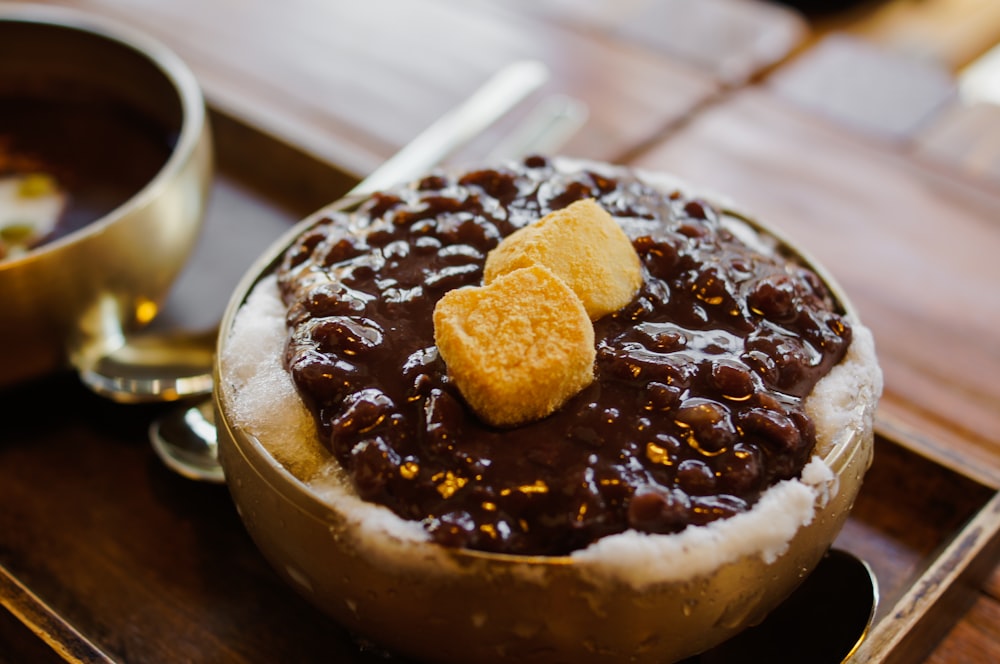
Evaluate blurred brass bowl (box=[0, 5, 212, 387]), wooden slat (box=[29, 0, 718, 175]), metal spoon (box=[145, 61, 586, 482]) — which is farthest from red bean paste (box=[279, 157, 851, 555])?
wooden slat (box=[29, 0, 718, 175])

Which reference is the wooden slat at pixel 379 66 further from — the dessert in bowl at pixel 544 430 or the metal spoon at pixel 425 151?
the dessert in bowl at pixel 544 430

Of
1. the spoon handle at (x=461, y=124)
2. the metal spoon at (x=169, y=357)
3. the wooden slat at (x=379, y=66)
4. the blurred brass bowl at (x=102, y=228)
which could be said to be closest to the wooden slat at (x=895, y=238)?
the wooden slat at (x=379, y=66)

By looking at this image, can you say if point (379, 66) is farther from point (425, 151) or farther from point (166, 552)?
point (166, 552)

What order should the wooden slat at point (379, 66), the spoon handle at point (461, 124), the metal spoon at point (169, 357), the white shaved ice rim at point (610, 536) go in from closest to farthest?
1. the white shaved ice rim at point (610, 536)
2. the metal spoon at point (169, 357)
3. the spoon handle at point (461, 124)
4. the wooden slat at point (379, 66)

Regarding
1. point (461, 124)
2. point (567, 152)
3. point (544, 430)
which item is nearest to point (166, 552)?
point (544, 430)

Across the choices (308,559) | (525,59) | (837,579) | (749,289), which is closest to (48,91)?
(525,59)

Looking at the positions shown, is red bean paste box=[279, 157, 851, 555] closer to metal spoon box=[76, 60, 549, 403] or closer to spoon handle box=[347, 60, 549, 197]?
metal spoon box=[76, 60, 549, 403]

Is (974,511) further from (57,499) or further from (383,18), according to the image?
(383,18)
